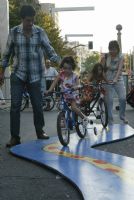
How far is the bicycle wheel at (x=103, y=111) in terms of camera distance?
9969 millimetres

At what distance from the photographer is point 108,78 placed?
35.5 ft

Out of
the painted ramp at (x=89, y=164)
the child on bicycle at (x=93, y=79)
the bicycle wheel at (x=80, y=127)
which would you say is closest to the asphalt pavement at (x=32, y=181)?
the painted ramp at (x=89, y=164)

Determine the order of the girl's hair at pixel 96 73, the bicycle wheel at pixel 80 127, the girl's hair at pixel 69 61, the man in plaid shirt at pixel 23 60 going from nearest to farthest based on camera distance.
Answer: the man in plaid shirt at pixel 23 60 → the girl's hair at pixel 69 61 → the bicycle wheel at pixel 80 127 → the girl's hair at pixel 96 73

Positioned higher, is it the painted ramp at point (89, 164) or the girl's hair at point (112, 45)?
the girl's hair at point (112, 45)

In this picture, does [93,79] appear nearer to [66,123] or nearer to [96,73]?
[96,73]

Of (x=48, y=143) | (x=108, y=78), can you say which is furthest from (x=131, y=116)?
(x=48, y=143)

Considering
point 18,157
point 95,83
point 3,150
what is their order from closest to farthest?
point 18,157
point 3,150
point 95,83

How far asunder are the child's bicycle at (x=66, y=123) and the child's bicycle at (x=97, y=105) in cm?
147

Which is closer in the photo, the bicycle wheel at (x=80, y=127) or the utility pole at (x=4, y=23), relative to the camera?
the bicycle wheel at (x=80, y=127)

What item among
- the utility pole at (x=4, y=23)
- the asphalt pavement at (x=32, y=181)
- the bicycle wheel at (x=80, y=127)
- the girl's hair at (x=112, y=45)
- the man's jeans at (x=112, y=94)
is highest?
the utility pole at (x=4, y=23)

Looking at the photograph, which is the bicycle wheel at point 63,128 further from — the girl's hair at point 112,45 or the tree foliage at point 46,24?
the tree foliage at point 46,24

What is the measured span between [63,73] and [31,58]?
62 centimetres

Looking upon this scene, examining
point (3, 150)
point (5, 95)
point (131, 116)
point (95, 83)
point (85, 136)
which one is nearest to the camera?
point (3, 150)

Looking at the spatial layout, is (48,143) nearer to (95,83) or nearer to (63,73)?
(63,73)
